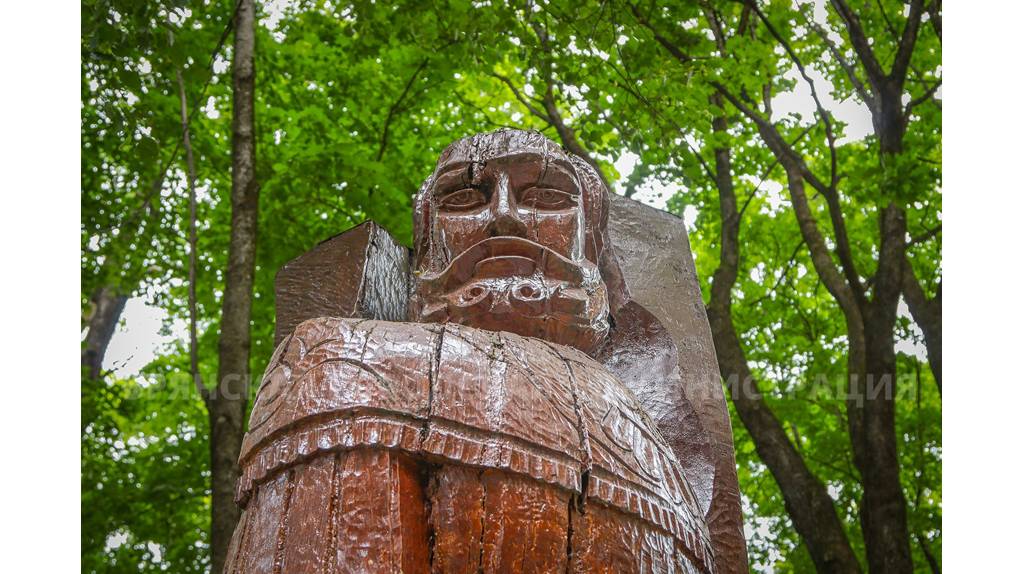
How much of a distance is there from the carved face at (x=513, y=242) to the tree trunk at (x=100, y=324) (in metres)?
9.00

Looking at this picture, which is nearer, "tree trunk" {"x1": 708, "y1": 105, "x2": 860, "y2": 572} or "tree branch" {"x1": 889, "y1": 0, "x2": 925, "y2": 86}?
"tree trunk" {"x1": 708, "y1": 105, "x2": 860, "y2": 572}

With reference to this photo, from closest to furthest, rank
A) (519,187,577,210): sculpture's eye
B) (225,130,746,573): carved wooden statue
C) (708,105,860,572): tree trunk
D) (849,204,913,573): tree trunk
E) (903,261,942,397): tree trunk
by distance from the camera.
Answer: (225,130,746,573): carved wooden statue
(519,187,577,210): sculpture's eye
(849,204,913,573): tree trunk
(708,105,860,572): tree trunk
(903,261,942,397): tree trunk

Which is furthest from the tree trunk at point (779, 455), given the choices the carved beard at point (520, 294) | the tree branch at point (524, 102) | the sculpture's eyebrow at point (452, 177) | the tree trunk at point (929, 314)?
the sculpture's eyebrow at point (452, 177)

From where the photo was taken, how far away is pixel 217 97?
11.9 m

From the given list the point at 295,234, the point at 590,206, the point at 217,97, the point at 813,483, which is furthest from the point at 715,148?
the point at 217,97

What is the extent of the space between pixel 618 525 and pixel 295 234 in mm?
7986

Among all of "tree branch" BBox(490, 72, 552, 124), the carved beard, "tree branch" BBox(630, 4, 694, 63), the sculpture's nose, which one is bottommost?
the carved beard

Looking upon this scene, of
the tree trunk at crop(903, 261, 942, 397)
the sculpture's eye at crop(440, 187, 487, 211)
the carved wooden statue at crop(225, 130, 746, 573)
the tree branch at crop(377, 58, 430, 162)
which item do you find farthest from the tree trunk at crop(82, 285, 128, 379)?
the carved wooden statue at crop(225, 130, 746, 573)

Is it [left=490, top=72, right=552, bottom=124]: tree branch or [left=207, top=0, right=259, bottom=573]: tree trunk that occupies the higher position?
[left=490, top=72, right=552, bottom=124]: tree branch

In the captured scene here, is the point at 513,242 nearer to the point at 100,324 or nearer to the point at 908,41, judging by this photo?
the point at 908,41

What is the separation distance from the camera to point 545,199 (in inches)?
161

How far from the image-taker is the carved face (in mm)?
3727

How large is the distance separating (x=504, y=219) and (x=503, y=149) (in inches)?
14.5

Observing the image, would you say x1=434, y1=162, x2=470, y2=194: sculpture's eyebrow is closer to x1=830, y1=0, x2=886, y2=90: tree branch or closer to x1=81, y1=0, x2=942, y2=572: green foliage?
x1=81, y1=0, x2=942, y2=572: green foliage
